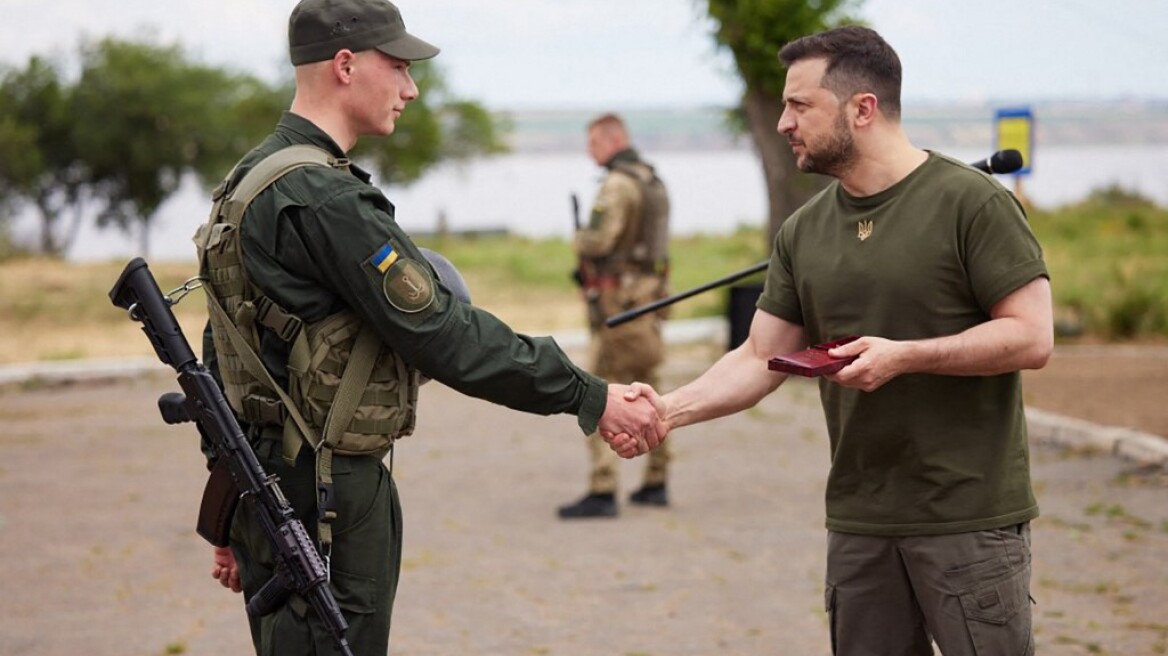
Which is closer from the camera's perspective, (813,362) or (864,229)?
(813,362)

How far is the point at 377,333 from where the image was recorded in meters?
3.60

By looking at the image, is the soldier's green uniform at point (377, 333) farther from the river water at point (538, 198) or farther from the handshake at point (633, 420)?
the river water at point (538, 198)

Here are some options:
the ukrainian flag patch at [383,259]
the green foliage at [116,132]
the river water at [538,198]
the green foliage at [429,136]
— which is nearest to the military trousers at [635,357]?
the river water at [538,198]

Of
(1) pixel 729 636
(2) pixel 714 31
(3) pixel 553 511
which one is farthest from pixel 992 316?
(2) pixel 714 31

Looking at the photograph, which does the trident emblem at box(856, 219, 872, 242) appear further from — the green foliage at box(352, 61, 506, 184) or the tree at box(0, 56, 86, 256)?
the green foliage at box(352, 61, 506, 184)

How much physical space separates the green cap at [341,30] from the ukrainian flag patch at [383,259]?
513mm

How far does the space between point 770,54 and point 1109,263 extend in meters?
10.4

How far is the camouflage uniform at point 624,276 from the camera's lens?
9.34 m

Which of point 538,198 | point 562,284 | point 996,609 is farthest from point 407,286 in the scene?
point 538,198

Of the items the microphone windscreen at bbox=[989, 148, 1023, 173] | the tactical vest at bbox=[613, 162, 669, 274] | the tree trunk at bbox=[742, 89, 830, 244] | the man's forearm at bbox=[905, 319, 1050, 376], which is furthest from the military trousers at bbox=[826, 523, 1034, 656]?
the tree trunk at bbox=[742, 89, 830, 244]

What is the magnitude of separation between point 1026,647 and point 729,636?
303 centimetres

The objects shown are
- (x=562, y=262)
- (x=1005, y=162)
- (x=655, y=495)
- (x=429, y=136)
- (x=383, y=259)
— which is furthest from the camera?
(x=429, y=136)

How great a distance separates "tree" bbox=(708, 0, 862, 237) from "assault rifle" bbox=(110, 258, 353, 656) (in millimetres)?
11007

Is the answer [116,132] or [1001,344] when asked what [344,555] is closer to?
[1001,344]
